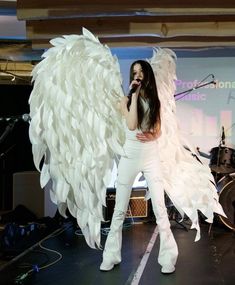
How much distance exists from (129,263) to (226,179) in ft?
7.13

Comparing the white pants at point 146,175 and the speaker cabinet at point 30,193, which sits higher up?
the white pants at point 146,175

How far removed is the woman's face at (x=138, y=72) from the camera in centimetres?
338

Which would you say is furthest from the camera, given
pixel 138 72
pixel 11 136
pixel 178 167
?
pixel 11 136

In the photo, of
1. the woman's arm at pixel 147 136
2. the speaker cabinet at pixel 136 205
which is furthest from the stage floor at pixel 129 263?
the woman's arm at pixel 147 136

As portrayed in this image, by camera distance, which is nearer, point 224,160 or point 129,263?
point 129,263

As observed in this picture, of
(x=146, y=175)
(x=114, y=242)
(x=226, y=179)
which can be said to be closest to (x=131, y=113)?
(x=146, y=175)

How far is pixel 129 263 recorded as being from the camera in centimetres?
386

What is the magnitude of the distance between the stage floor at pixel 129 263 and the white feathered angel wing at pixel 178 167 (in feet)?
1.29

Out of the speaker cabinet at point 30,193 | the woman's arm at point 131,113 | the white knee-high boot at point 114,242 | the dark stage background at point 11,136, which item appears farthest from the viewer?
the dark stage background at point 11,136

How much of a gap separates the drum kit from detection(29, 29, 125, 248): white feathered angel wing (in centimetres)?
263

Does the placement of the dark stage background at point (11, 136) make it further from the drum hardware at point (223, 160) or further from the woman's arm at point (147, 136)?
the woman's arm at point (147, 136)

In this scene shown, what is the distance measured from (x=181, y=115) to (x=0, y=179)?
333 centimetres

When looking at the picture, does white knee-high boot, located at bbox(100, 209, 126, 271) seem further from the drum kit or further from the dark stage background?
the dark stage background

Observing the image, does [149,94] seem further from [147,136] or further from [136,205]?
[136,205]
